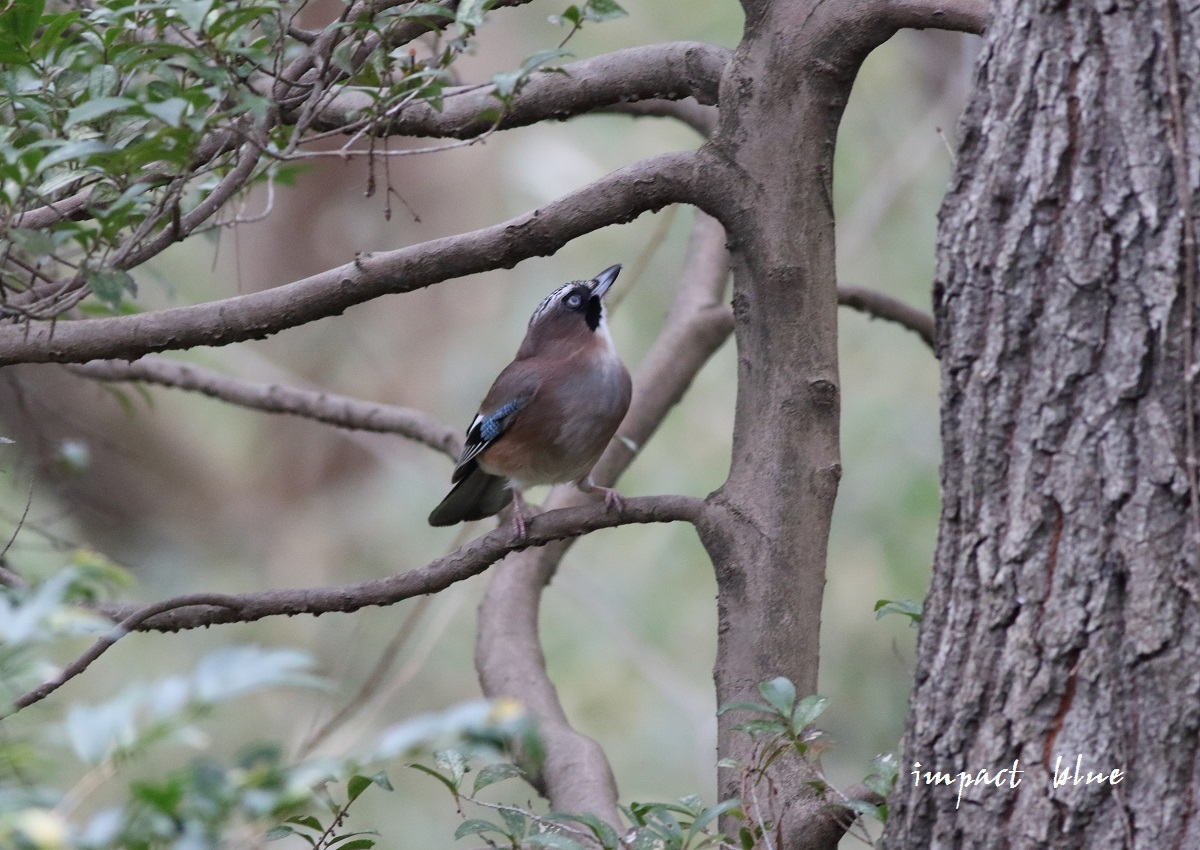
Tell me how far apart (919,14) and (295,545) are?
776 cm

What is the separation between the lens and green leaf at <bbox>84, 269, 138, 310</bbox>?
2182 mm

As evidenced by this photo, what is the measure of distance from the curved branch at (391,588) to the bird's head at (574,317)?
1.42 meters

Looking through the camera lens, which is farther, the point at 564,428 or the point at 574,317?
the point at 574,317

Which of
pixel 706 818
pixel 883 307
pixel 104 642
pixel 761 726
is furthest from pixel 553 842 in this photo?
pixel 883 307

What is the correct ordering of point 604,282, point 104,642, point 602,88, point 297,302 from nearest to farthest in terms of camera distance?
point 104,642
point 297,302
point 602,88
point 604,282

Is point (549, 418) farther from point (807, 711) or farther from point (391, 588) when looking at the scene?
point (807, 711)

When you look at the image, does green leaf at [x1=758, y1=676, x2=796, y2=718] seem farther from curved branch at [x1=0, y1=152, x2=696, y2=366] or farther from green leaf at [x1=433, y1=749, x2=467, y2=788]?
curved branch at [x1=0, y1=152, x2=696, y2=366]

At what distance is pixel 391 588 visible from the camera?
2.92 meters

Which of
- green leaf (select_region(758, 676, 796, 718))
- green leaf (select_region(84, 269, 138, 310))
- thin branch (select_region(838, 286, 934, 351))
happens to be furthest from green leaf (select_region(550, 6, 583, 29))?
thin branch (select_region(838, 286, 934, 351))

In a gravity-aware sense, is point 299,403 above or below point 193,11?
above

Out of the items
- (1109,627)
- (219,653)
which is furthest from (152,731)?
(1109,627)

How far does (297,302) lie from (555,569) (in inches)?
79.6

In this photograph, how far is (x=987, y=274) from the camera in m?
1.94

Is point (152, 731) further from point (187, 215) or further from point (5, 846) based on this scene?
point (187, 215)
